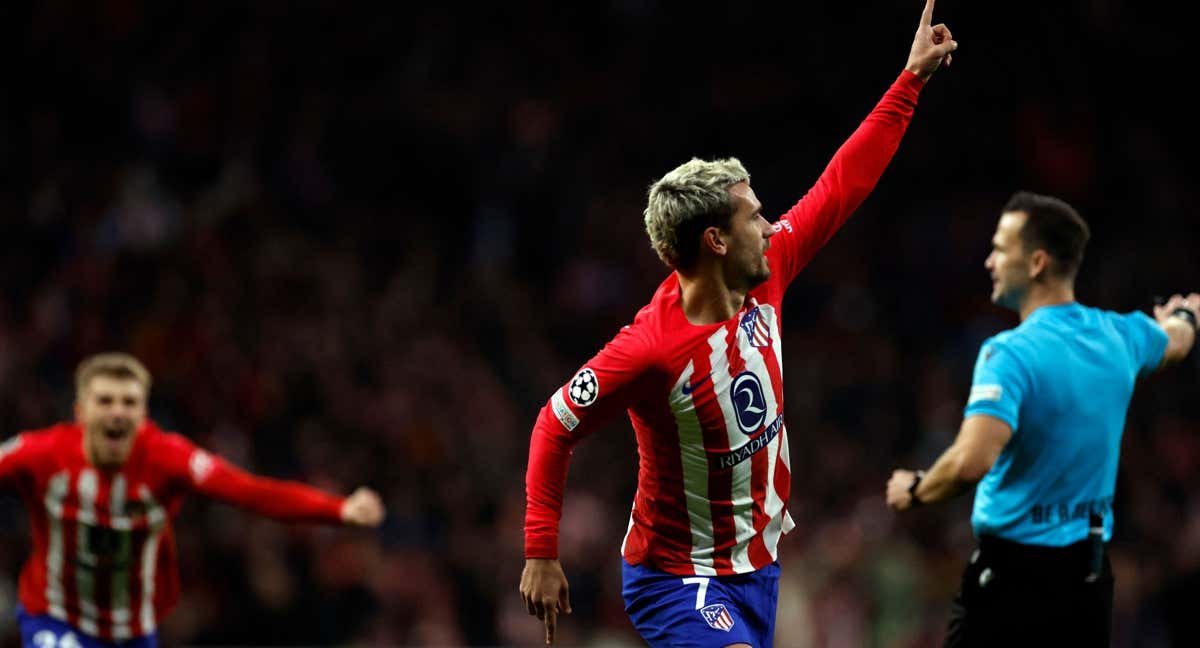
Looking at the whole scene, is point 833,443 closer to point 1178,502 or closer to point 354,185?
point 1178,502

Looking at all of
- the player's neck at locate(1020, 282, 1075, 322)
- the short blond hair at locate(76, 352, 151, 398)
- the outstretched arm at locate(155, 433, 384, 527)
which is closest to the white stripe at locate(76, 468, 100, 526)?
the outstretched arm at locate(155, 433, 384, 527)

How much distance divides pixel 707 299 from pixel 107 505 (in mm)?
2929

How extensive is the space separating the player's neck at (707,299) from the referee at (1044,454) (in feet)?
2.50

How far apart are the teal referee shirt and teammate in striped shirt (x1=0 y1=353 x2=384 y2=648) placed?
2666 mm

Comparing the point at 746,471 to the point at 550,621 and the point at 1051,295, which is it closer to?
the point at 550,621

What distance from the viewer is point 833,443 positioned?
10.4 m

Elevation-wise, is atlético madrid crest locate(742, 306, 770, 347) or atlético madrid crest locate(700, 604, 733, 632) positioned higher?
atlético madrid crest locate(742, 306, 770, 347)

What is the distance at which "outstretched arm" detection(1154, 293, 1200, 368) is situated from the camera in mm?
4906

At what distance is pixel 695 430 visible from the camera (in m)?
4.59

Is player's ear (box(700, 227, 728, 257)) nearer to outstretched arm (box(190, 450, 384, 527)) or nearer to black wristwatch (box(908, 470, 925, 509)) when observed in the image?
black wristwatch (box(908, 470, 925, 509))

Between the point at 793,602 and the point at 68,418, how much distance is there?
199 inches

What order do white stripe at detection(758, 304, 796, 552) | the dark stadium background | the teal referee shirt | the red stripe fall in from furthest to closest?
the dark stadium background, the red stripe, white stripe at detection(758, 304, 796, 552), the teal referee shirt

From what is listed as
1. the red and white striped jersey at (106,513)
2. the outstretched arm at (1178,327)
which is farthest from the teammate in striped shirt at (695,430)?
the red and white striped jersey at (106,513)

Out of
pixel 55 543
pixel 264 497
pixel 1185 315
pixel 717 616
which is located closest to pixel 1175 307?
pixel 1185 315
